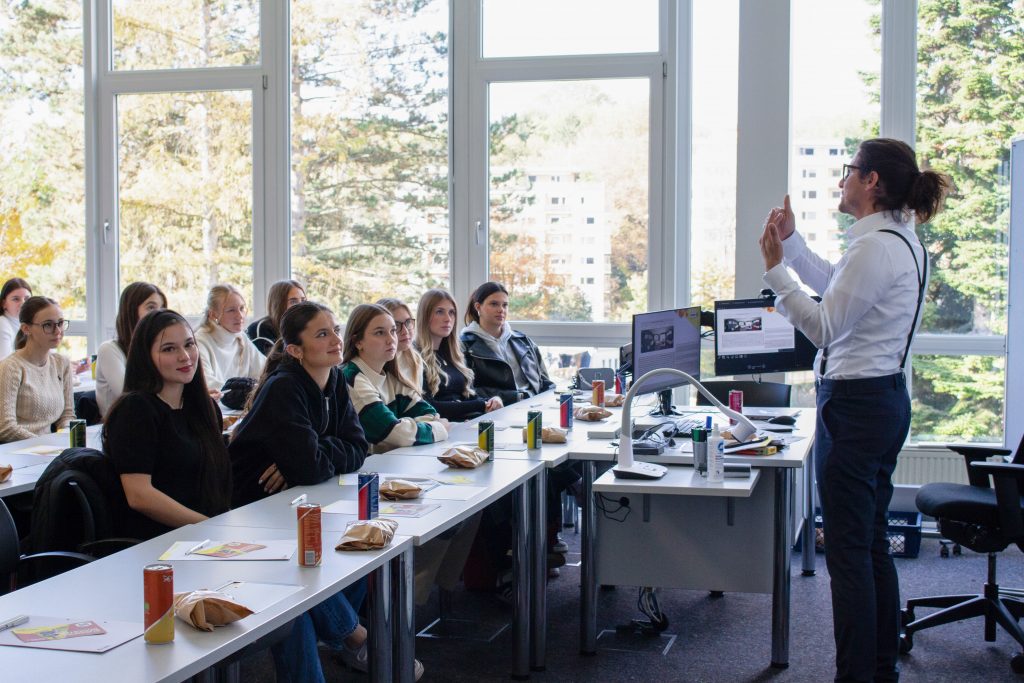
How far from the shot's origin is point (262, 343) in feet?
22.7

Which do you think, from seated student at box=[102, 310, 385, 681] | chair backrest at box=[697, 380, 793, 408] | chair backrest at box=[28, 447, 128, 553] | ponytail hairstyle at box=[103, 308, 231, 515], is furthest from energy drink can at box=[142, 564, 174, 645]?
chair backrest at box=[697, 380, 793, 408]

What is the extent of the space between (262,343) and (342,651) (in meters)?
3.54

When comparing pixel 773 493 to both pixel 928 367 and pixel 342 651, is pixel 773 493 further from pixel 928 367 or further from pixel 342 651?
pixel 928 367

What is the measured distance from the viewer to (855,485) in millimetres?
3217

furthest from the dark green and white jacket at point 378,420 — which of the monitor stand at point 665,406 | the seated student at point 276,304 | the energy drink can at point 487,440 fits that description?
the seated student at point 276,304

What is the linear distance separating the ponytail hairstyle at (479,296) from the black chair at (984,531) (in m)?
2.67

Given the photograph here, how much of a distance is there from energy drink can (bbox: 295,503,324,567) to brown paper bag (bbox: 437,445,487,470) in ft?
4.33

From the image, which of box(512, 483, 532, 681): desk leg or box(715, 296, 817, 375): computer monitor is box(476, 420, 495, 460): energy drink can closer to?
box(512, 483, 532, 681): desk leg

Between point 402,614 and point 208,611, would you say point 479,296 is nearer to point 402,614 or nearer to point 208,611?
point 402,614

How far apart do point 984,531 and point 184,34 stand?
240 inches

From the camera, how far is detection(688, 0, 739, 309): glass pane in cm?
654

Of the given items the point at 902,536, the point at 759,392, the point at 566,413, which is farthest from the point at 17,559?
the point at 902,536

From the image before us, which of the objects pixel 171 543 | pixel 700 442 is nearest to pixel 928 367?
pixel 700 442

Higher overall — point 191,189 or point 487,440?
point 191,189
